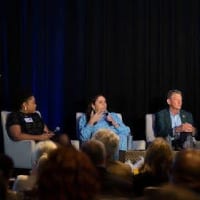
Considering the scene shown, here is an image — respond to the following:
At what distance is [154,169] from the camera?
3424 mm

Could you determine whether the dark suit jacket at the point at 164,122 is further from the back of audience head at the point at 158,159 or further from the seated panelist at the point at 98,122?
the back of audience head at the point at 158,159

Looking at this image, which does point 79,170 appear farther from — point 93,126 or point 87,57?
point 87,57

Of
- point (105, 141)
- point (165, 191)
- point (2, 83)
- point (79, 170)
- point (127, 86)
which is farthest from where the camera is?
point (127, 86)

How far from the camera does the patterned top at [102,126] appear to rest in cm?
680

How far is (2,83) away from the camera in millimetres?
7184

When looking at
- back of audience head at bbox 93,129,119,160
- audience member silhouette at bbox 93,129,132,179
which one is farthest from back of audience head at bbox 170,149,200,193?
back of audience head at bbox 93,129,119,160

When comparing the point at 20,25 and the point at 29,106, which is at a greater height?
the point at 20,25

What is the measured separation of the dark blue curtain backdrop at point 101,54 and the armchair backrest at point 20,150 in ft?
2.64

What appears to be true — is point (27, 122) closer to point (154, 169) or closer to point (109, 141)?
point (109, 141)

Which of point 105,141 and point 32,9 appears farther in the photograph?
point 32,9

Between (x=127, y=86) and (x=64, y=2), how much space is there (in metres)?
1.37

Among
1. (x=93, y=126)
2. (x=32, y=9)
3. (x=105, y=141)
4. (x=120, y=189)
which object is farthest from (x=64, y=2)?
(x=120, y=189)

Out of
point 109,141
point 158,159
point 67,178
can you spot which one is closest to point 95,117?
point 109,141

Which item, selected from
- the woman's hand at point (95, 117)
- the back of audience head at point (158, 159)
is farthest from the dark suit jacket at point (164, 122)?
the back of audience head at point (158, 159)
